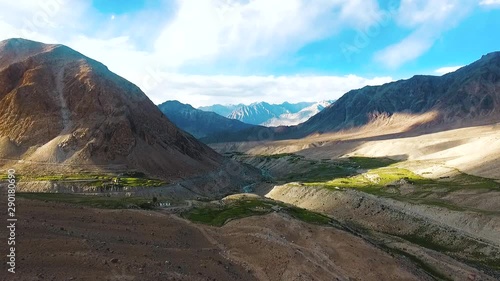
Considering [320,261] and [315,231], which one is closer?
[320,261]

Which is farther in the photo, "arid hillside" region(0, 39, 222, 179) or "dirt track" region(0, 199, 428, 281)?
"arid hillside" region(0, 39, 222, 179)

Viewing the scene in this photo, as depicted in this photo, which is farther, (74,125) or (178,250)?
(74,125)

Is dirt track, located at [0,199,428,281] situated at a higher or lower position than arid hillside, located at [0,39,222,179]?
lower

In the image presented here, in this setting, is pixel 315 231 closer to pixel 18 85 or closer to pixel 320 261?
pixel 320 261

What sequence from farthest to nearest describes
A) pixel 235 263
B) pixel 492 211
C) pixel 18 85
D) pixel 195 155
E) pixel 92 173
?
pixel 195 155
pixel 18 85
pixel 92 173
pixel 492 211
pixel 235 263

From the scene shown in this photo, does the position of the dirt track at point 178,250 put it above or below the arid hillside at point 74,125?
below

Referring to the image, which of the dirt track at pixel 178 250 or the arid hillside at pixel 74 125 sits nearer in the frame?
the dirt track at pixel 178 250

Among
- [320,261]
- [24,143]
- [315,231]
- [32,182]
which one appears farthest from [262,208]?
[24,143]

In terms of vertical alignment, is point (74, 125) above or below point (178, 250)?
above
